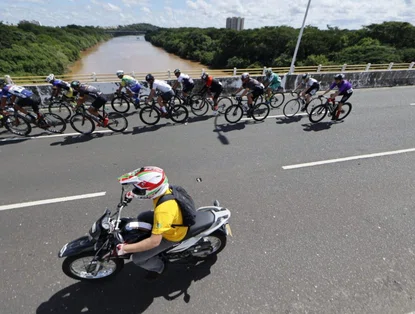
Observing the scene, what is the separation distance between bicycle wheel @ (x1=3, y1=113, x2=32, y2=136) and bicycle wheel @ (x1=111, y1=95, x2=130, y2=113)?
2.96 m

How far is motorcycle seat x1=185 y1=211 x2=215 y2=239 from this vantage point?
2766mm

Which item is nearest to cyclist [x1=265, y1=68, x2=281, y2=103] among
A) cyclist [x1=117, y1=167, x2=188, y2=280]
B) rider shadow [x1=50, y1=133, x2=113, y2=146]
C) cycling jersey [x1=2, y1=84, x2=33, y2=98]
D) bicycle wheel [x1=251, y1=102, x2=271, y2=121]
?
bicycle wheel [x1=251, y1=102, x2=271, y2=121]

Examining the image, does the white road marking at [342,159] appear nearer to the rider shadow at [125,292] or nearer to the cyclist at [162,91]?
the rider shadow at [125,292]

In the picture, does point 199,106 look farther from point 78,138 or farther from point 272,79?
point 78,138

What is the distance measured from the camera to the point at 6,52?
3419 centimetres

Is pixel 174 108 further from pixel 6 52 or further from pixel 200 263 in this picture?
pixel 6 52

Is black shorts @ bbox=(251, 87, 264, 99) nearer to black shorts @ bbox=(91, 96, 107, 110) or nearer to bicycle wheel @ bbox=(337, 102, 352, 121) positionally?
bicycle wheel @ bbox=(337, 102, 352, 121)

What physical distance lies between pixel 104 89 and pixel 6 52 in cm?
3827

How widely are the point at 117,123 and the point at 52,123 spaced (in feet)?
7.03

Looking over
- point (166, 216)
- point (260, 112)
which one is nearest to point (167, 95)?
point (260, 112)

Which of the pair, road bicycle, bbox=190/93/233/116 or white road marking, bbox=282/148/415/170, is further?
road bicycle, bbox=190/93/233/116

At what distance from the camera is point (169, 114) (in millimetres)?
8078

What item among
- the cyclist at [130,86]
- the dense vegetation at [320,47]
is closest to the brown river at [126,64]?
the dense vegetation at [320,47]

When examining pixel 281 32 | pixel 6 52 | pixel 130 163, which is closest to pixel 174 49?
pixel 281 32
